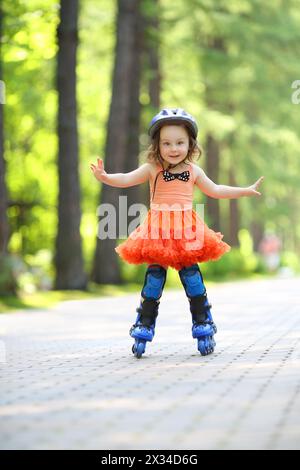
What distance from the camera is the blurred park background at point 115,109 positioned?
21547 mm

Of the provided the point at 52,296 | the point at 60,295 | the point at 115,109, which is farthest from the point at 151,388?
the point at 115,109

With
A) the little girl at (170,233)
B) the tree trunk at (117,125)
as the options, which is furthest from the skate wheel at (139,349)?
the tree trunk at (117,125)

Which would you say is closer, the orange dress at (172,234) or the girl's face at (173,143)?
the orange dress at (172,234)

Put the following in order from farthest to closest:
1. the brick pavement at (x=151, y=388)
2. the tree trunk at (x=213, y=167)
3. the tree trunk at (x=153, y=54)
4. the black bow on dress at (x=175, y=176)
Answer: the tree trunk at (x=213, y=167)
the tree trunk at (x=153, y=54)
the black bow on dress at (x=175, y=176)
the brick pavement at (x=151, y=388)

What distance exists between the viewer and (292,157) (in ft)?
126

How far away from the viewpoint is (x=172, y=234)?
359 inches

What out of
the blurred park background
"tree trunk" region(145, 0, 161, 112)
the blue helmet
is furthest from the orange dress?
"tree trunk" region(145, 0, 161, 112)

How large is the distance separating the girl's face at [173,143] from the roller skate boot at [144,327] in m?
1.24

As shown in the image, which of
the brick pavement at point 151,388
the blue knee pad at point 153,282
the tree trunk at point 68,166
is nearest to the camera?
the brick pavement at point 151,388

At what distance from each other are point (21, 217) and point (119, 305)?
15271mm

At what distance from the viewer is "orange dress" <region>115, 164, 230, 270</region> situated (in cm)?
904

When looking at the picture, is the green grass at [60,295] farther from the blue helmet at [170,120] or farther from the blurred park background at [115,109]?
the blue helmet at [170,120]

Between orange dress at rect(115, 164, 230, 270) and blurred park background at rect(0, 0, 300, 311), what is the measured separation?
873 centimetres

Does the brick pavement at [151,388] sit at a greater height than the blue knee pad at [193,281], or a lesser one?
lesser
